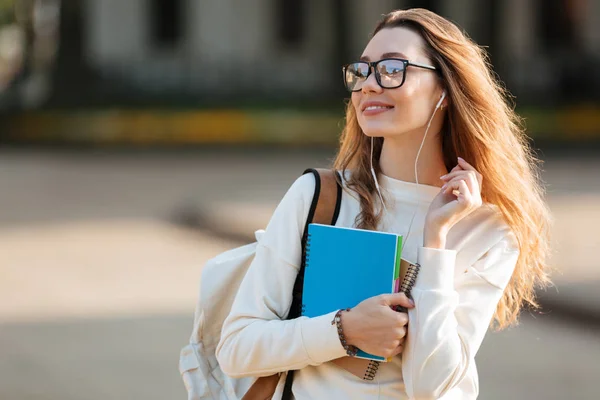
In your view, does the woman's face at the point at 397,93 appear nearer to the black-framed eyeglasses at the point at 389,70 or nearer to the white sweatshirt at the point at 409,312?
the black-framed eyeglasses at the point at 389,70

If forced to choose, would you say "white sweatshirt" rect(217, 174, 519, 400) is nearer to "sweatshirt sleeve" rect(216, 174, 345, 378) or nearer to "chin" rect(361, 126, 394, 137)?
"sweatshirt sleeve" rect(216, 174, 345, 378)

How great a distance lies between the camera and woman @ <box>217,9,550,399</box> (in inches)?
102

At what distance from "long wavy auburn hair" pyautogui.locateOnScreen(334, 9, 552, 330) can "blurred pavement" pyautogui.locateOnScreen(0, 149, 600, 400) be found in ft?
8.83

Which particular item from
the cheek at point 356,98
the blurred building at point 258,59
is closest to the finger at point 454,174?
the cheek at point 356,98

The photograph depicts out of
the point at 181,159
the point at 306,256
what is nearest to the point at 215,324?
the point at 306,256

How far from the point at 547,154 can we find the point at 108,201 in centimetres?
1068

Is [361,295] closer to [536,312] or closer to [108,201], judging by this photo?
[536,312]

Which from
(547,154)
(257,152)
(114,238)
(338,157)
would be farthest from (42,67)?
(338,157)

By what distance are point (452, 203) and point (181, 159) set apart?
17.7m

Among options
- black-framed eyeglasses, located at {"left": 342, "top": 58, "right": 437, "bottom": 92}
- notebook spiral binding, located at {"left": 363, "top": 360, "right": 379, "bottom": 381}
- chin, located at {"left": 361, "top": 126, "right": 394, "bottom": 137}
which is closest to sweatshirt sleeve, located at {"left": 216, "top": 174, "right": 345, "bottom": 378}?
notebook spiral binding, located at {"left": 363, "top": 360, "right": 379, "bottom": 381}

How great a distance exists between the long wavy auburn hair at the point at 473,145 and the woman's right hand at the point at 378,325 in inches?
11.4

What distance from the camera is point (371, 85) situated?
2791 millimetres

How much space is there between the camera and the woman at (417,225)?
260cm

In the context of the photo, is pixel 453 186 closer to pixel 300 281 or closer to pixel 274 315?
pixel 300 281
